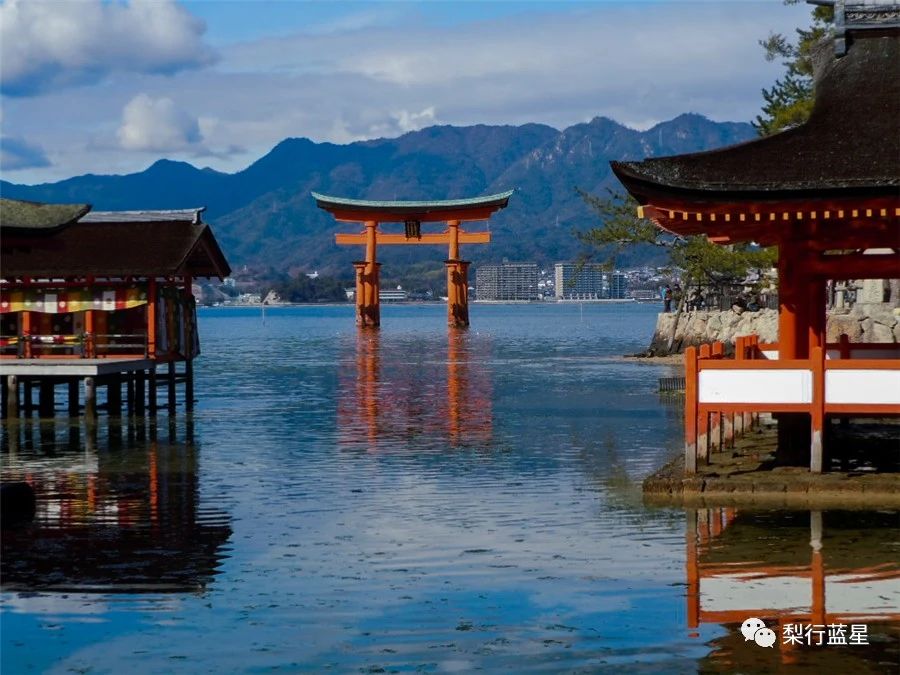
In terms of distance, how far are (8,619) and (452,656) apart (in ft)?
13.0

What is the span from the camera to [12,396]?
31.9m

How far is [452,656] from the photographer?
36.8ft

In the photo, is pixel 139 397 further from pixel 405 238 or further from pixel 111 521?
pixel 405 238

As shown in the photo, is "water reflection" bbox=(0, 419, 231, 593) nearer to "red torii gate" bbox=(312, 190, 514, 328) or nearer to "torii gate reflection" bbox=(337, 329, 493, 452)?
"torii gate reflection" bbox=(337, 329, 493, 452)

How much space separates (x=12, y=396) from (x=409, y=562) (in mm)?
19464

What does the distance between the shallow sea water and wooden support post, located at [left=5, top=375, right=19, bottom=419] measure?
4133 mm

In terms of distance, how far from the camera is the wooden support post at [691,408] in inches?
706

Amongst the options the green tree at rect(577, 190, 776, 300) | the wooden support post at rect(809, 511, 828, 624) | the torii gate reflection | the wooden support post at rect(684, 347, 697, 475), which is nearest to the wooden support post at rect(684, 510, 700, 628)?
the wooden support post at rect(809, 511, 828, 624)

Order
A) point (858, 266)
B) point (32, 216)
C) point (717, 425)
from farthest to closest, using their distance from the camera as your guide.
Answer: point (717, 425), point (858, 266), point (32, 216)

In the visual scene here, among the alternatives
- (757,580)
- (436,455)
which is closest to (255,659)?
(757,580)

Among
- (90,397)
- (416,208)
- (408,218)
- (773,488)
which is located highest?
(416,208)

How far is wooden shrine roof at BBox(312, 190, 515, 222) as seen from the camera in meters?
99.4

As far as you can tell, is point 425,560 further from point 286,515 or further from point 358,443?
point 358,443

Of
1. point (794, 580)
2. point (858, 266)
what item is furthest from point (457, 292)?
point (794, 580)
